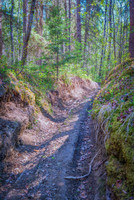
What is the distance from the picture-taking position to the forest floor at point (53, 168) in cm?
319

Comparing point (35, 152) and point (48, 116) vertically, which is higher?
point (48, 116)

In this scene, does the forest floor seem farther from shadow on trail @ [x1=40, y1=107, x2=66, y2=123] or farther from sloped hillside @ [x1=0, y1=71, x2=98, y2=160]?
shadow on trail @ [x1=40, y1=107, x2=66, y2=123]

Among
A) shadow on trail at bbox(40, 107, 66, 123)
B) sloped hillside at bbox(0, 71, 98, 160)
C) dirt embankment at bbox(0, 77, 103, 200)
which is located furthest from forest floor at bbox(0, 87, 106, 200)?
shadow on trail at bbox(40, 107, 66, 123)

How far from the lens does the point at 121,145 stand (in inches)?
108

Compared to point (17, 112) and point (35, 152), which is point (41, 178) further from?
point (17, 112)

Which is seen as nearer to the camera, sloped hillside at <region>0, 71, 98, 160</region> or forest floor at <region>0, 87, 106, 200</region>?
forest floor at <region>0, 87, 106, 200</region>

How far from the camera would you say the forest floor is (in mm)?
3193

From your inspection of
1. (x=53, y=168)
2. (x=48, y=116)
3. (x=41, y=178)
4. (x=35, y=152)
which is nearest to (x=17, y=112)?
(x=35, y=152)

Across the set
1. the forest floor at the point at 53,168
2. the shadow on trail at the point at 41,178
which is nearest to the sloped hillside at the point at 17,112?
the forest floor at the point at 53,168

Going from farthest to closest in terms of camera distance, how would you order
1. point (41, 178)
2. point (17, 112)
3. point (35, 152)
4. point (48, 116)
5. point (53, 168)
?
point (48, 116), point (17, 112), point (35, 152), point (53, 168), point (41, 178)

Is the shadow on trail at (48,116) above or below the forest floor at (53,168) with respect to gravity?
above

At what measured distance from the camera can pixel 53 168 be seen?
13.5ft

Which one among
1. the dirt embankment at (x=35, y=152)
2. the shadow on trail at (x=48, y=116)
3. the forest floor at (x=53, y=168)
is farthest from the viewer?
the shadow on trail at (x=48, y=116)

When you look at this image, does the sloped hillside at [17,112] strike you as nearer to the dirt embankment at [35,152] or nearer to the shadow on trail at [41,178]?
the dirt embankment at [35,152]
